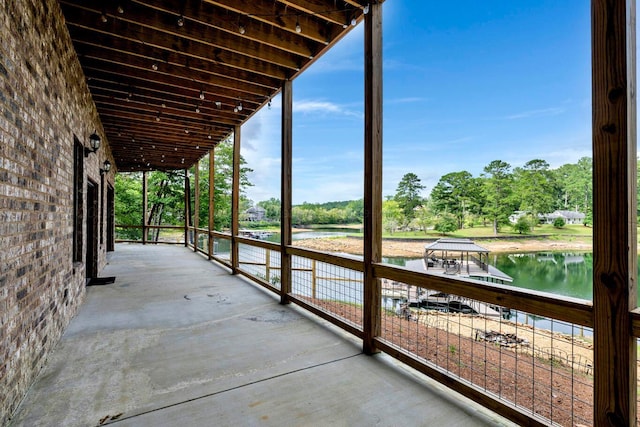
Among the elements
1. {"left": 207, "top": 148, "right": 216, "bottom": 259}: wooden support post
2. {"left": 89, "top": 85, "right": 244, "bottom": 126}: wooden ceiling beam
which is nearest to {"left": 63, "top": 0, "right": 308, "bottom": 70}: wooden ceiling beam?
{"left": 89, "top": 85, "right": 244, "bottom": 126}: wooden ceiling beam

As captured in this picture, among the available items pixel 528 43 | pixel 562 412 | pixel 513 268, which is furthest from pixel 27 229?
pixel 562 412

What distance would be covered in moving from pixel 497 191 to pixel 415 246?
2.68ft

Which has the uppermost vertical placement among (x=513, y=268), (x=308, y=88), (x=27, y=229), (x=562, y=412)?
(x=308, y=88)

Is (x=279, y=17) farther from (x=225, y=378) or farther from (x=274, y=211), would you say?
(x=225, y=378)

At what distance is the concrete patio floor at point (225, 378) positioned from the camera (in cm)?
196

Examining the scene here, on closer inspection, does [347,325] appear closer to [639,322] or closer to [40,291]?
[639,322]

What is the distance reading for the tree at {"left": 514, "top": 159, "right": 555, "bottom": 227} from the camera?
184 cm

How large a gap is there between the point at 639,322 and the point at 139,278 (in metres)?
7.01

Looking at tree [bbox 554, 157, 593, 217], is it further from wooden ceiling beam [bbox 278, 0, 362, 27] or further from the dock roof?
wooden ceiling beam [bbox 278, 0, 362, 27]

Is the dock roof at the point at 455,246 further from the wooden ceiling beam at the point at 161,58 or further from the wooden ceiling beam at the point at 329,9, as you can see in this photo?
the wooden ceiling beam at the point at 161,58

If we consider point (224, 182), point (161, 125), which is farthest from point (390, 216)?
point (224, 182)

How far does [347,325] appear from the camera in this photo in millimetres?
3291

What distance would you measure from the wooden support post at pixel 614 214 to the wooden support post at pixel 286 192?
3.55 meters

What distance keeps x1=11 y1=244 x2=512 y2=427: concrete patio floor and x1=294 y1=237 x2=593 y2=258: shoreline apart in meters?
0.89
